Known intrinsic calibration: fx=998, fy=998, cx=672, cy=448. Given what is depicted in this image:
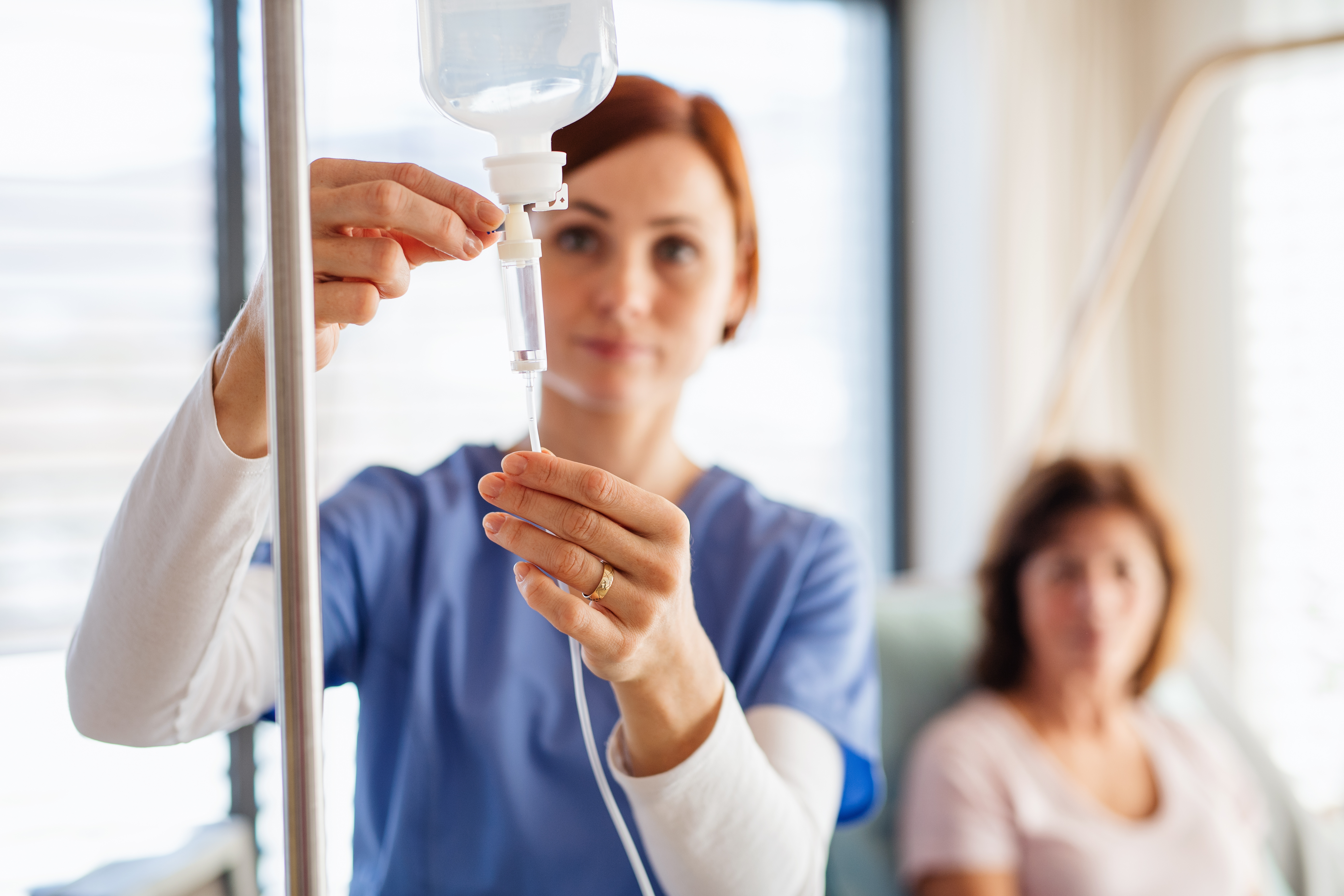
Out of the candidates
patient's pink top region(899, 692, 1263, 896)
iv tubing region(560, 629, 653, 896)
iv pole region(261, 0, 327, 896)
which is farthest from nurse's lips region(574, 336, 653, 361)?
patient's pink top region(899, 692, 1263, 896)

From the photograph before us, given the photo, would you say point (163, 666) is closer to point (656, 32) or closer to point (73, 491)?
point (73, 491)

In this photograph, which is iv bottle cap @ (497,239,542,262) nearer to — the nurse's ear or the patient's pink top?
the nurse's ear

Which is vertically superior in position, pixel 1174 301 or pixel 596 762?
pixel 1174 301

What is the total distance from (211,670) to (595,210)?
0.37m

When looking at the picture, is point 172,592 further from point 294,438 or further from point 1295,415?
point 1295,415

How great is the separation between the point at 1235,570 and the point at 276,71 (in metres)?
2.20

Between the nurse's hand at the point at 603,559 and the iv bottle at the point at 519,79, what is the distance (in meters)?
0.09

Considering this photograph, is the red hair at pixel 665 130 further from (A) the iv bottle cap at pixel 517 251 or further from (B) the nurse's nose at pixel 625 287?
(A) the iv bottle cap at pixel 517 251

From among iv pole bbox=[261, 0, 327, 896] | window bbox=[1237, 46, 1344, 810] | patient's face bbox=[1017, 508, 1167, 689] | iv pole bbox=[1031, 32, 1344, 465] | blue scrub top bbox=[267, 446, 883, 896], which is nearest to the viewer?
iv pole bbox=[261, 0, 327, 896]

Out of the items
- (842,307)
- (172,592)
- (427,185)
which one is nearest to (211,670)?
(172,592)

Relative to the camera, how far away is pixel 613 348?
699mm

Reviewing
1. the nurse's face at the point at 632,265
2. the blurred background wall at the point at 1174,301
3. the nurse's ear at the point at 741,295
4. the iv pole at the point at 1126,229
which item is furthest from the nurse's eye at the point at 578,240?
the blurred background wall at the point at 1174,301

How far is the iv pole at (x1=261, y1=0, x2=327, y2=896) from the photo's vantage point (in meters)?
0.34

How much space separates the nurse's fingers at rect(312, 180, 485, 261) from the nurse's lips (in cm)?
27
